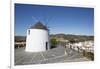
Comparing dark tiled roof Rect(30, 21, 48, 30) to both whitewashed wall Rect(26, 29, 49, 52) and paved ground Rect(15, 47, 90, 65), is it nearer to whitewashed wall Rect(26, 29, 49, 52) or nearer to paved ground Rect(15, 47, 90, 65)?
whitewashed wall Rect(26, 29, 49, 52)

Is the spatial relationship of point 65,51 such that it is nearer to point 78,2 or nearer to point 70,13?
point 70,13

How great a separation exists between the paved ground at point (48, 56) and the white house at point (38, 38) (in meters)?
0.07

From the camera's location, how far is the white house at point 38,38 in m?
2.29

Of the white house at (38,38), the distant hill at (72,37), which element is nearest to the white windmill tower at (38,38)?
the white house at (38,38)

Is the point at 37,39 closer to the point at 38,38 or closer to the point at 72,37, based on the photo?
the point at 38,38

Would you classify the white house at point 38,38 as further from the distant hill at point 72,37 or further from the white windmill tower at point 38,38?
the distant hill at point 72,37

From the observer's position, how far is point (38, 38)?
2.32m

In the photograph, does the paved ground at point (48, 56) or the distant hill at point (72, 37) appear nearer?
the paved ground at point (48, 56)

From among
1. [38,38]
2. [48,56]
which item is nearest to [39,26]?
[38,38]

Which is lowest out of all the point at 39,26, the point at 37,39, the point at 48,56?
the point at 48,56

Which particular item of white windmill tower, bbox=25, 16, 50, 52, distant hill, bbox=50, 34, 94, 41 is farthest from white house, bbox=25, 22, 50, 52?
distant hill, bbox=50, 34, 94, 41

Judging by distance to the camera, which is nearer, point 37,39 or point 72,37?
point 37,39

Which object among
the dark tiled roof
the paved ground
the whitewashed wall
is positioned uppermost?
the dark tiled roof

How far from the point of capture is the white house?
2.29 m
